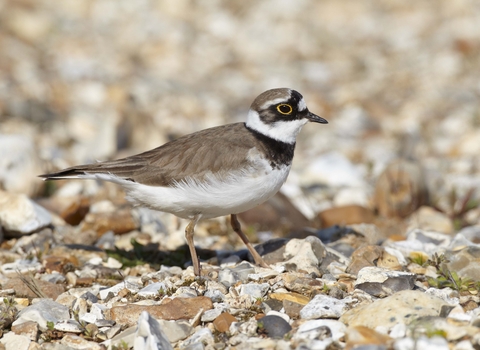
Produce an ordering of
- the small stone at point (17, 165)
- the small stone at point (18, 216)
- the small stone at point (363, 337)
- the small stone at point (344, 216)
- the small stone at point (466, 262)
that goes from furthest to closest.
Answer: the small stone at point (344, 216), the small stone at point (17, 165), the small stone at point (18, 216), the small stone at point (466, 262), the small stone at point (363, 337)

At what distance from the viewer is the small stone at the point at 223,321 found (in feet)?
13.7

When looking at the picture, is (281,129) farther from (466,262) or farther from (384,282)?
(466,262)

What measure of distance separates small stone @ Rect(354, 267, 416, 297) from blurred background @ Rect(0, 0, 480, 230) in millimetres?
3285

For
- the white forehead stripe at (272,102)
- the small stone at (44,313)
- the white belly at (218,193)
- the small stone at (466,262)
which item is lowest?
the small stone at (466,262)

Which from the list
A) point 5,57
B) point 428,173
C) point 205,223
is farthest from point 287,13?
point 205,223

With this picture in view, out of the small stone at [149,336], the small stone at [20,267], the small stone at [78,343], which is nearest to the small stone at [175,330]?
the small stone at [149,336]

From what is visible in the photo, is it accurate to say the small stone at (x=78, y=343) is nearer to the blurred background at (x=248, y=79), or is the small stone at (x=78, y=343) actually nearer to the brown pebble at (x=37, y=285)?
the brown pebble at (x=37, y=285)

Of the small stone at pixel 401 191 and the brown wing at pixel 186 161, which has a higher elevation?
the brown wing at pixel 186 161

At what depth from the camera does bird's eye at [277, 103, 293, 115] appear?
228 inches

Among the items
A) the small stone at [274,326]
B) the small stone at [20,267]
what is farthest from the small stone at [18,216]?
the small stone at [274,326]

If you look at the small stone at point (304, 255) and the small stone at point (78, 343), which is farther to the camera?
the small stone at point (304, 255)

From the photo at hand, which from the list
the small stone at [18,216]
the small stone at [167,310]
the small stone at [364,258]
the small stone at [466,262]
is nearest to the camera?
the small stone at [167,310]

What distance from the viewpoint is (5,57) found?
1375 cm

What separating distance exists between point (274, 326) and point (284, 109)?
7.54ft
